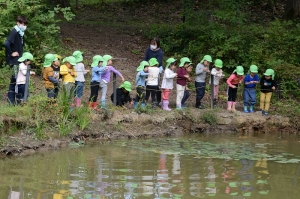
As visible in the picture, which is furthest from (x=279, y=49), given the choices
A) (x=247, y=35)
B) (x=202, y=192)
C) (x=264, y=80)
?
(x=202, y=192)

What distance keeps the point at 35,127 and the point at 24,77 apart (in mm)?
1370

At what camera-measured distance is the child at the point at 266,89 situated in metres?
17.3

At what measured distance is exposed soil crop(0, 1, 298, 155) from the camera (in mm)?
13711

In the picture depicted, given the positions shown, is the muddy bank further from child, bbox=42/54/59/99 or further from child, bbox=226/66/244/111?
child, bbox=42/54/59/99

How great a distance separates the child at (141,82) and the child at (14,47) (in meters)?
2.95

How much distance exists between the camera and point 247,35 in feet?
70.6

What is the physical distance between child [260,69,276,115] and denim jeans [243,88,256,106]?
8.5 inches

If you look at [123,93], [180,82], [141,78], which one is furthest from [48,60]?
[180,82]

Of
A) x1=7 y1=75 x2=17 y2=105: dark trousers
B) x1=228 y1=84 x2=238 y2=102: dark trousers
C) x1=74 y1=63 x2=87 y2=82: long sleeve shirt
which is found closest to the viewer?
x1=7 y1=75 x2=17 y2=105: dark trousers

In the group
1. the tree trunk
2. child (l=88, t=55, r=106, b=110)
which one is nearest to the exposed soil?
child (l=88, t=55, r=106, b=110)

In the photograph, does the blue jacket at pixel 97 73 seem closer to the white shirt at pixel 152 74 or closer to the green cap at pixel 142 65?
the green cap at pixel 142 65

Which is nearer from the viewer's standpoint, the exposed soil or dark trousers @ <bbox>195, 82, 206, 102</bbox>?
the exposed soil

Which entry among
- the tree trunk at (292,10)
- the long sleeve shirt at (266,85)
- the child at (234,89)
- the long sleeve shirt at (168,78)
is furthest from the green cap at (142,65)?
the tree trunk at (292,10)

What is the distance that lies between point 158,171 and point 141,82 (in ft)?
15.6
